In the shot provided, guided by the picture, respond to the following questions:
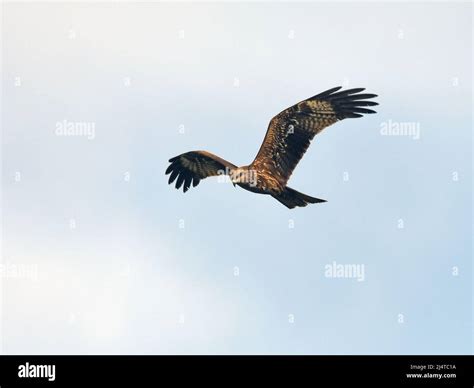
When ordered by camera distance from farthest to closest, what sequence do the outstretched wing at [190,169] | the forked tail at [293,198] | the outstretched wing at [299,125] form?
1. the outstretched wing at [190,169]
2. the outstretched wing at [299,125]
3. the forked tail at [293,198]

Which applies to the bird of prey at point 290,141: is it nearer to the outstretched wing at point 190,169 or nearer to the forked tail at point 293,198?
the forked tail at point 293,198

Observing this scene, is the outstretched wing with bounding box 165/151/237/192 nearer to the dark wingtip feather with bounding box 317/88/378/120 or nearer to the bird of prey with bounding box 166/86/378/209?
the bird of prey with bounding box 166/86/378/209

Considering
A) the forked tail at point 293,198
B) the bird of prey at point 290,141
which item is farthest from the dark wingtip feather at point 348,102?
the forked tail at point 293,198

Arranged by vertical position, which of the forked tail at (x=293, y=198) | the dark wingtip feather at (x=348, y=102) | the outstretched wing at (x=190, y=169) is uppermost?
the dark wingtip feather at (x=348, y=102)

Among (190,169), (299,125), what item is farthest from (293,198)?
(190,169)

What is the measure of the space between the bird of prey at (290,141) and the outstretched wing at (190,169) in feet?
2.37

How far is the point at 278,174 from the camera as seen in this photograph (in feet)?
56.8

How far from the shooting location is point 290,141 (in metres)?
17.4

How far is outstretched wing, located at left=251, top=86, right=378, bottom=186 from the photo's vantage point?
682 inches

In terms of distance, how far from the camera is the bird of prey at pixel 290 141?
17000 mm
